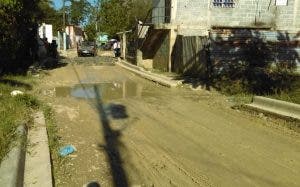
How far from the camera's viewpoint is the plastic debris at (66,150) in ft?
23.1

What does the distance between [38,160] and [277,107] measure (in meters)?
5.89

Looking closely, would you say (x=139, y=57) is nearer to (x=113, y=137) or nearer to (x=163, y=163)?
(x=113, y=137)

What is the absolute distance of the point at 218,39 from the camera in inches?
683

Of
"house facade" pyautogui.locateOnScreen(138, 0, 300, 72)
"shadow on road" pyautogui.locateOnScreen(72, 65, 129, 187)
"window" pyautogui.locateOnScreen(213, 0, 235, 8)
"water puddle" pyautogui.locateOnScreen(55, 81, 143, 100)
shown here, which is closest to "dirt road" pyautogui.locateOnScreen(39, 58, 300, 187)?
"shadow on road" pyautogui.locateOnScreen(72, 65, 129, 187)

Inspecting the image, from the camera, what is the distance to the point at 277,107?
10023 millimetres

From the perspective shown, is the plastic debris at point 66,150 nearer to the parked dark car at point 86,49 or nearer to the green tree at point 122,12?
the parked dark car at point 86,49

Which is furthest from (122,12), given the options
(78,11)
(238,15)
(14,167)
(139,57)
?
(78,11)

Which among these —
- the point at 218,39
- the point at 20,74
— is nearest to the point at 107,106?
the point at 218,39

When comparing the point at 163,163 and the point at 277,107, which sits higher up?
the point at 277,107

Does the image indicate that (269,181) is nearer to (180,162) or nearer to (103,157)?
(180,162)

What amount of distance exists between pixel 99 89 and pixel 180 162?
9032mm

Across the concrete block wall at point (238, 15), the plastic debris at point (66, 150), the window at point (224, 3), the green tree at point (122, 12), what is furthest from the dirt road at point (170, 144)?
the green tree at point (122, 12)

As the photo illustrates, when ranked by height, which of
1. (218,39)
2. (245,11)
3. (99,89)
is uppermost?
(245,11)

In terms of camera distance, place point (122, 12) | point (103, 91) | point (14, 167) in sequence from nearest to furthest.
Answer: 1. point (14, 167)
2. point (103, 91)
3. point (122, 12)
